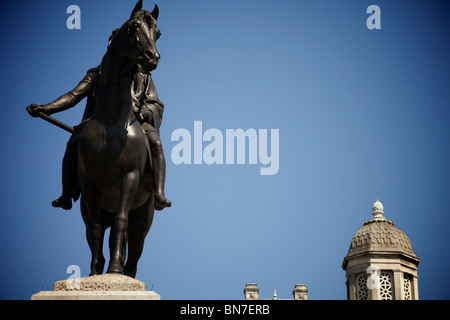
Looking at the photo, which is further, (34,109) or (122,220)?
(34,109)

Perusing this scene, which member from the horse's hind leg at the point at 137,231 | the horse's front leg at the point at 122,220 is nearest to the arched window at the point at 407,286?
the horse's hind leg at the point at 137,231

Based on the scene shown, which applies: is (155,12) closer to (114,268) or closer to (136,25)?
(136,25)

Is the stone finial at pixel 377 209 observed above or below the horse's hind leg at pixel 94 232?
above

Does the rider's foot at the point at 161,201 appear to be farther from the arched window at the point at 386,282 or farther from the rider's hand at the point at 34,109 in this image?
the arched window at the point at 386,282

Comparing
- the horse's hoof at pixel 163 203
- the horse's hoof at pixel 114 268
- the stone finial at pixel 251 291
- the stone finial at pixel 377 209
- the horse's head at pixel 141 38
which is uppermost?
the stone finial at pixel 377 209

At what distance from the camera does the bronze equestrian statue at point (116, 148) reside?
13.3 metres

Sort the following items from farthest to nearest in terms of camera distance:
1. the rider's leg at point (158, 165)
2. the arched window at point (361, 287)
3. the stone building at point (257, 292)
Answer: the stone building at point (257, 292)
the arched window at point (361, 287)
the rider's leg at point (158, 165)

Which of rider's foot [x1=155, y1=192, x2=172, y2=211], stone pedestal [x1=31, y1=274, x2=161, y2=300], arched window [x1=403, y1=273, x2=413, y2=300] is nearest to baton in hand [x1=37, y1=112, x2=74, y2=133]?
rider's foot [x1=155, y1=192, x2=172, y2=211]

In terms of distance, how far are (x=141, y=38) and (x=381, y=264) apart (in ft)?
140

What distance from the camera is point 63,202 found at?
558 inches

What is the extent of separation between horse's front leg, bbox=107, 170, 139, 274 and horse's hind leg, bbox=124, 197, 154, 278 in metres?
1.29

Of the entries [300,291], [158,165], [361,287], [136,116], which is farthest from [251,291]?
[158,165]
